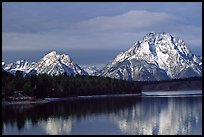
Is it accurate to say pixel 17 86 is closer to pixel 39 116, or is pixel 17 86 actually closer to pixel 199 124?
pixel 39 116

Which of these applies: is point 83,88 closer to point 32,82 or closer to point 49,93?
point 49,93

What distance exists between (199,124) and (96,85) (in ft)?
434

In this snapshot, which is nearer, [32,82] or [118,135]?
[118,135]

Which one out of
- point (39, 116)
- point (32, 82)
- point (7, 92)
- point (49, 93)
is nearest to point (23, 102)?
point (7, 92)

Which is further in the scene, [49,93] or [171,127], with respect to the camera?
[49,93]

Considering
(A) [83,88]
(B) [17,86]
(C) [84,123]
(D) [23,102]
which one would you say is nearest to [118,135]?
(C) [84,123]

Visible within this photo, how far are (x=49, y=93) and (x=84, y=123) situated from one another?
86431 millimetres

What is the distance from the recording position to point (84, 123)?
7256cm

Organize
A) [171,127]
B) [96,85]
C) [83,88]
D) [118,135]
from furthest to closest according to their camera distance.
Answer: [96,85], [83,88], [171,127], [118,135]

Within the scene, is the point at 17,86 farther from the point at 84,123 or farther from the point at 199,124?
the point at 199,124

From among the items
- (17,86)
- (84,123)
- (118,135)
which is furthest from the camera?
(17,86)

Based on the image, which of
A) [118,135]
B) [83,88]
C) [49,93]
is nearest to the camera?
[118,135]

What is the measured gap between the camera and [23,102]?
131 metres

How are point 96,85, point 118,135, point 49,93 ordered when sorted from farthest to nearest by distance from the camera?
point 96,85 < point 49,93 < point 118,135
